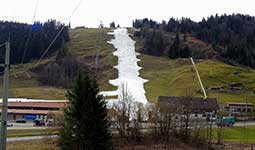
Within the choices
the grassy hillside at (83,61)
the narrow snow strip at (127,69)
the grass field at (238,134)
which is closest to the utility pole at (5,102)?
the grass field at (238,134)

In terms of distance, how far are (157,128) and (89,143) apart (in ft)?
70.6

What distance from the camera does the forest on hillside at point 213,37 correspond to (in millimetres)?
133250

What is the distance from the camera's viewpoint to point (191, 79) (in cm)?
9838

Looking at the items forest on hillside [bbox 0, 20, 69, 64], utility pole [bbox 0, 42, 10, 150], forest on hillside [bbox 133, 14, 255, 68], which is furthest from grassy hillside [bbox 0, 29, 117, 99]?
utility pole [bbox 0, 42, 10, 150]

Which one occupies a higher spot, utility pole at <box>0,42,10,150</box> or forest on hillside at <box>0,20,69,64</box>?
forest on hillside at <box>0,20,69,64</box>

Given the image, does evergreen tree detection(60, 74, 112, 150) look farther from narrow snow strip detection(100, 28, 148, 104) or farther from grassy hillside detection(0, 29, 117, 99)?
grassy hillside detection(0, 29, 117, 99)

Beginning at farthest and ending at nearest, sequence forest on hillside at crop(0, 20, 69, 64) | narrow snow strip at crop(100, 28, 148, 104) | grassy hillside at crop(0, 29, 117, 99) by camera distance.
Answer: forest on hillside at crop(0, 20, 69, 64) → grassy hillside at crop(0, 29, 117, 99) → narrow snow strip at crop(100, 28, 148, 104)

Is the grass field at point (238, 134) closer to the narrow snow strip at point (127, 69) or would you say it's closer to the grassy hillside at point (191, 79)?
the narrow snow strip at point (127, 69)

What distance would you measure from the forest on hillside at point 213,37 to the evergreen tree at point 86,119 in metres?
111

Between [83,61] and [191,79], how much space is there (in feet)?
119

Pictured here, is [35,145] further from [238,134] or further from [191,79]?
[191,79]

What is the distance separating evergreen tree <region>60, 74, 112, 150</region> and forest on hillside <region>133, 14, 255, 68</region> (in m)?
111

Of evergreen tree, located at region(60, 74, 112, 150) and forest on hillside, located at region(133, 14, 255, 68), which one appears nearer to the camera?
evergreen tree, located at region(60, 74, 112, 150)

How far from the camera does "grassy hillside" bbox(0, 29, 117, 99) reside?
302 feet
